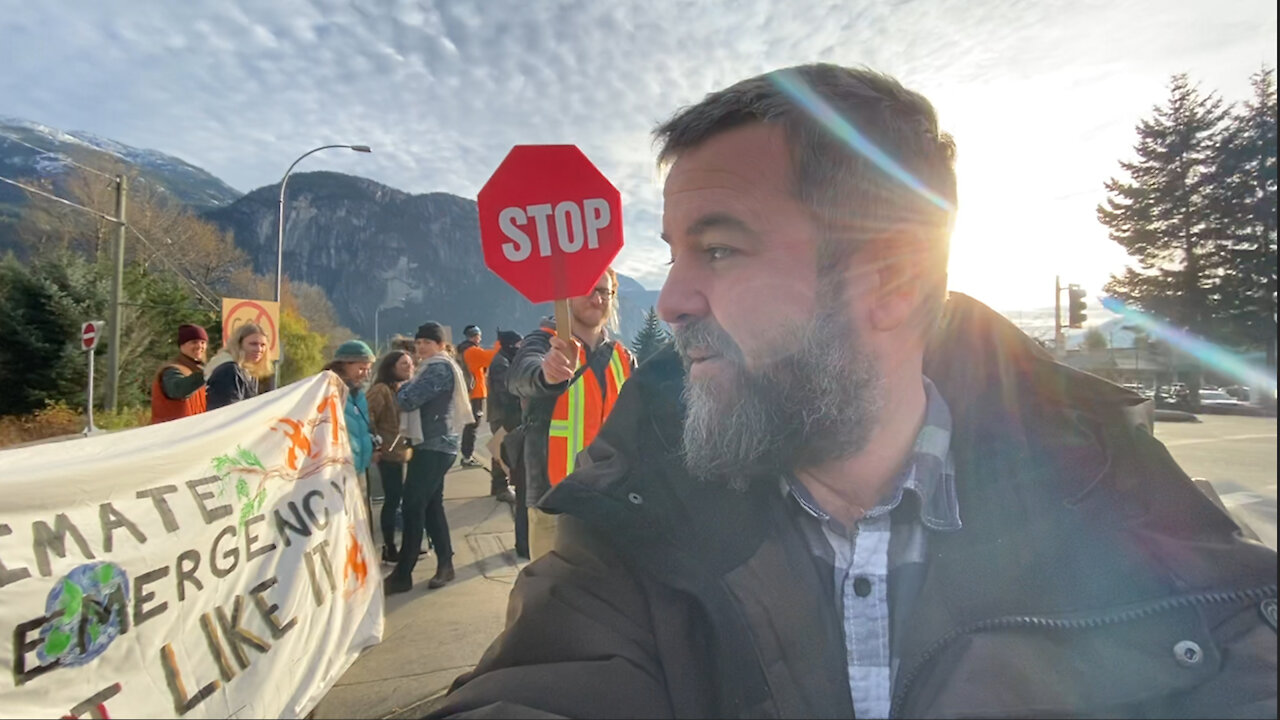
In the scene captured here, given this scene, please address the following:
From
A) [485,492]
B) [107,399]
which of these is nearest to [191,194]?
[107,399]

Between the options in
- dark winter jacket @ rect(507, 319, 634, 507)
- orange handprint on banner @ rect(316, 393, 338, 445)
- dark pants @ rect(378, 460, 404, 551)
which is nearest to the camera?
dark winter jacket @ rect(507, 319, 634, 507)

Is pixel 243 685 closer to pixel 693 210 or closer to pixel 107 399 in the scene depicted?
pixel 693 210

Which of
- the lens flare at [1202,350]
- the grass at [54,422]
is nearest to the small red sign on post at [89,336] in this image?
the grass at [54,422]

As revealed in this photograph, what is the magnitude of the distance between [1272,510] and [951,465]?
59cm

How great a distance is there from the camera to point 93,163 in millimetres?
37750

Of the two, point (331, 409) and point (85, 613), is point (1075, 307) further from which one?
point (331, 409)

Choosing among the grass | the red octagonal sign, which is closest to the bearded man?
the red octagonal sign

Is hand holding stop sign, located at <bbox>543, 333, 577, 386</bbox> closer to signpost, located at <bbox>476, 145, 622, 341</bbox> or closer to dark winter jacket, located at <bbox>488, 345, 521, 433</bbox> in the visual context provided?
signpost, located at <bbox>476, 145, 622, 341</bbox>

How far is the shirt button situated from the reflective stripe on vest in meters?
1.94

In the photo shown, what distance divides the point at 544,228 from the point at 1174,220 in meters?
1.95

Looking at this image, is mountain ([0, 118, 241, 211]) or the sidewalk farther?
mountain ([0, 118, 241, 211])

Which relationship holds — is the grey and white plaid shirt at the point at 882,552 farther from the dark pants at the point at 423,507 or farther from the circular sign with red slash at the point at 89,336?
the circular sign with red slash at the point at 89,336

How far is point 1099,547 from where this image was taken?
3.31 feet

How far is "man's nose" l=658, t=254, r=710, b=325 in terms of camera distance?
1.29 meters
